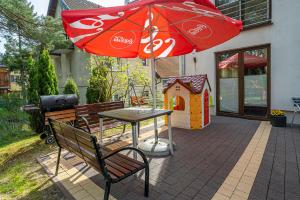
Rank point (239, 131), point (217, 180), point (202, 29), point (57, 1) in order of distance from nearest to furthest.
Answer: point (217, 180) → point (202, 29) → point (239, 131) → point (57, 1)

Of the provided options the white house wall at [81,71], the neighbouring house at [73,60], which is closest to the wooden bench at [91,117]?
the neighbouring house at [73,60]

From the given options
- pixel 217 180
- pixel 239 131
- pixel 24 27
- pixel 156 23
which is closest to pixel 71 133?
pixel 217 180

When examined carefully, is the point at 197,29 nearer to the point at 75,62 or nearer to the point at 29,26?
the point at 29,26

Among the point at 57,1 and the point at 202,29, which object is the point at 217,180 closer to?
the point at 202,29

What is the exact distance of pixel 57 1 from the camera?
16297 mm

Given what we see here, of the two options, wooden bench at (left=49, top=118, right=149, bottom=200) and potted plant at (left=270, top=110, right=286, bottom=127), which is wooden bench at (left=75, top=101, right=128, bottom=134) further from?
potted plant at (left=270, top=110, right=286, bottom=127)

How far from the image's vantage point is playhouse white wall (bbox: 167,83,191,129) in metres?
5.85

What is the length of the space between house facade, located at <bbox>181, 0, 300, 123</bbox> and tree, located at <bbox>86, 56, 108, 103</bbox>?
14.7 ft

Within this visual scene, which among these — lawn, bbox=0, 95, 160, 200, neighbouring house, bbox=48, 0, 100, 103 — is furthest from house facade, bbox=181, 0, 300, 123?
neighbouring house, bbox=48, 0, 100, 103

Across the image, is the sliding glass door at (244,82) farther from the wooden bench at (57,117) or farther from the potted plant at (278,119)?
the wooden bench at (57,117)

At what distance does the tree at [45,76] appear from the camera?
6398 millimetres

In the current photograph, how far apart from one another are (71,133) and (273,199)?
277 cm

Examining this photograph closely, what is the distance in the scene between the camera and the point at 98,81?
27.0 feet

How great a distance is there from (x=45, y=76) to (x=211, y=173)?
606 centimetres
